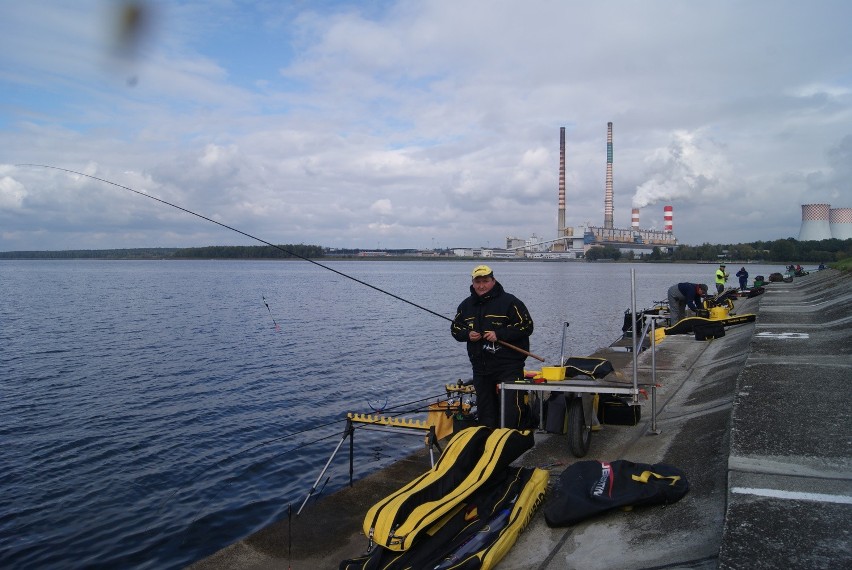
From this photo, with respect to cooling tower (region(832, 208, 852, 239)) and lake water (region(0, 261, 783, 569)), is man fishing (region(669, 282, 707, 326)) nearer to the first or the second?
lake water (region(0, 261, 783, 569))

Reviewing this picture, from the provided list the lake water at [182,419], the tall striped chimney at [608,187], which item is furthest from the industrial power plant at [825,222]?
the lake water at [182,419]

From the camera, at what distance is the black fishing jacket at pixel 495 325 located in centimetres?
671

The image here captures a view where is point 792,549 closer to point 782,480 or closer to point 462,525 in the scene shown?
point 782,480

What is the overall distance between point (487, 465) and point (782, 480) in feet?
6.88

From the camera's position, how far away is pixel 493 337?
657 centimetres

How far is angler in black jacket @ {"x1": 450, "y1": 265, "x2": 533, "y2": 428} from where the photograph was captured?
6.66 m

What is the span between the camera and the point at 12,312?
36.8m

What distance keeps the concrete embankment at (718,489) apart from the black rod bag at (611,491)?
0.09m

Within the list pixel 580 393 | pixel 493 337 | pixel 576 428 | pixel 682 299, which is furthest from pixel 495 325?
pixel 682 299

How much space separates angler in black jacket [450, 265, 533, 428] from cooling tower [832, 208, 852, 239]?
5675 inches

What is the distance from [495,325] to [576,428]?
1.37 meters

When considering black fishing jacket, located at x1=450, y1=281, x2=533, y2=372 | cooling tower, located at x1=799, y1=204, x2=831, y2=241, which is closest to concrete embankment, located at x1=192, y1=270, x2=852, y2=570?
black fishing jacket, located at x1=450, y1=281, x2=533, y2=372

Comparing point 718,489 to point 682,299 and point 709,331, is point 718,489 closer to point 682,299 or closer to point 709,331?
point 709,331

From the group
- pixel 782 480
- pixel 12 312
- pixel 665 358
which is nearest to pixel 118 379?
pixel 665 358
